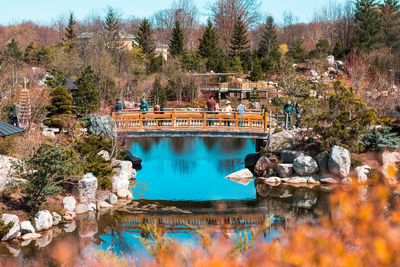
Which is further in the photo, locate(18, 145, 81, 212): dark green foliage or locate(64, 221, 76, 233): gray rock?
locate(18, 145, 81, 212): dark green foliage

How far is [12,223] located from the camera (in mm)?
13156

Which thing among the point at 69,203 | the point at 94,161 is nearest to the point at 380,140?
the point at 94,161

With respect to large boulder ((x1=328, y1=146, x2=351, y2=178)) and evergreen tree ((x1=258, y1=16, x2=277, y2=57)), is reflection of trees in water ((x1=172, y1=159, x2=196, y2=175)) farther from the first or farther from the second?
evergreen tree ((x1=258, y1=16, x2=277, y2=57))

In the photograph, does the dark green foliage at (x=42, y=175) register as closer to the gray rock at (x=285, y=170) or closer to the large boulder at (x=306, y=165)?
the gray rock at (x=285, y=170)

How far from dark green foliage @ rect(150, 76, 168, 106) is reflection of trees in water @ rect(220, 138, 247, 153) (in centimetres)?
743

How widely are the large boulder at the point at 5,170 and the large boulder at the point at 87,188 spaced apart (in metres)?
2.26

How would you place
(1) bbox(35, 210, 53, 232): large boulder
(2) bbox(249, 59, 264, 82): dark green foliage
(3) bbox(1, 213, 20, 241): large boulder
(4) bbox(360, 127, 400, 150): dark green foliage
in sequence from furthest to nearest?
(2) bbox(249, 59, 264, 82): dark green foliage < (4) bbox(360, 127, 400, 150): dark green foliage < (1) bbox(35, 210, 53, 232): large boulder < (3) bbox(1, 213, 20, 241): large boulder

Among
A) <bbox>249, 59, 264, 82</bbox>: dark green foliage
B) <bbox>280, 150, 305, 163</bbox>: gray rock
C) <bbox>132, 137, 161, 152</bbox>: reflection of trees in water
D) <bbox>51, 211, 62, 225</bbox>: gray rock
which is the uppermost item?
<bbox>249, 59, 264, 82</bbox>: dark green foliage

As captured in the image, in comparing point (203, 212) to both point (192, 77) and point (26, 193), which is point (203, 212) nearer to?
point (26, 193)

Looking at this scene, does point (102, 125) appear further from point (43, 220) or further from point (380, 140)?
point (380, 140)

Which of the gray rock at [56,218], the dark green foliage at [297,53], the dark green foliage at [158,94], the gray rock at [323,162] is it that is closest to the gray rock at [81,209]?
the gray rock at [56,218]

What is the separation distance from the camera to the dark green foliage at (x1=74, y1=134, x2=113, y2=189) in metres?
17.6

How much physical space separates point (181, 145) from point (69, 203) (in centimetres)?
1436

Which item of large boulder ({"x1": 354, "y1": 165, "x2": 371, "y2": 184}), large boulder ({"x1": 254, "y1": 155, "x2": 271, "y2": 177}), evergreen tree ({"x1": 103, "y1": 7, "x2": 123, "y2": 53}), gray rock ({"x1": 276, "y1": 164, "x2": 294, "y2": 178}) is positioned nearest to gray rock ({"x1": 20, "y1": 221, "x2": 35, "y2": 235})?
large boulder ({"x1": 254, "y1": 155, "x2": 271, "y2": 177})
